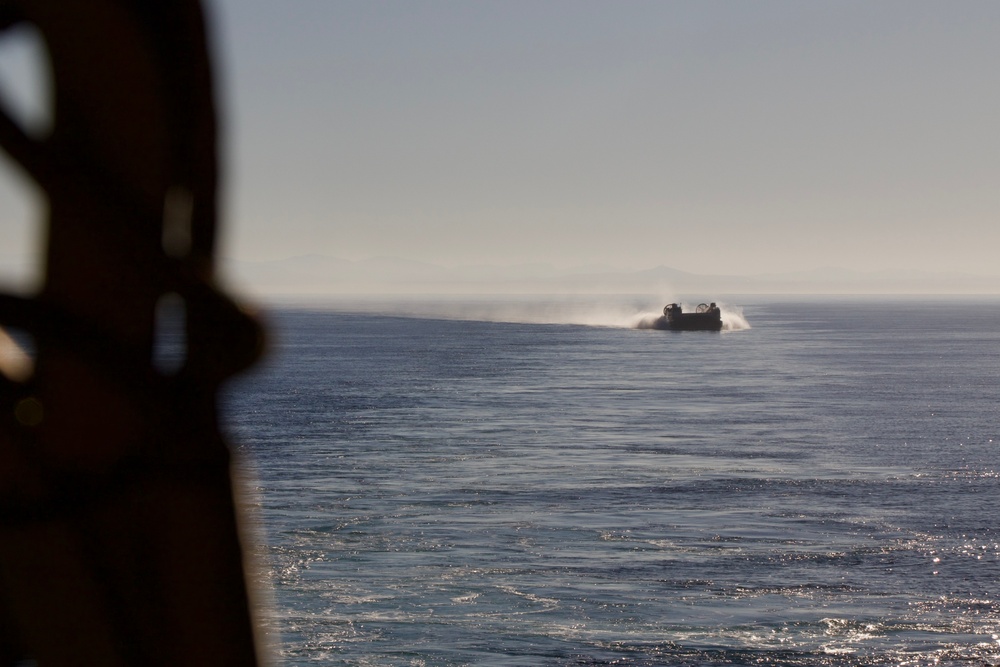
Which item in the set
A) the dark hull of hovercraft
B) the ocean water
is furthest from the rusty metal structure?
the dark hull of hovercraft

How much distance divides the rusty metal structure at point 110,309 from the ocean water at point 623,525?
12cm

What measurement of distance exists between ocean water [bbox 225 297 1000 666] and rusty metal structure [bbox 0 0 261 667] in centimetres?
12

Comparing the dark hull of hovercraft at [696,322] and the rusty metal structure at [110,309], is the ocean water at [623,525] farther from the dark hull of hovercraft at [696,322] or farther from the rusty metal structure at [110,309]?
the dark hull of hovercraft at [696,322]

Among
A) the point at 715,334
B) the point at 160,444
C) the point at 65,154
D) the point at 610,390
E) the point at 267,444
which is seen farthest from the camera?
the point at 715,334

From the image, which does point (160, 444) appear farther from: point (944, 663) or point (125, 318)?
point (944, 663)

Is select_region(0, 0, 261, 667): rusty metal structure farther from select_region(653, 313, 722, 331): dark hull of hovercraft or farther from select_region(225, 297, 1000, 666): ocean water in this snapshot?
select_region(653, 313, 722, 331): dark hull of hovercraft

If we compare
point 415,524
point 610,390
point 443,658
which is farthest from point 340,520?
point 610,390

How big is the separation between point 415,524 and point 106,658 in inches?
1379

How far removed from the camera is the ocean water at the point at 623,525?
84.9ft

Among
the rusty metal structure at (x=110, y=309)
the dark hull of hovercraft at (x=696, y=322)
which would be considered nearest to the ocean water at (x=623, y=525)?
the rusty metal structure at (x=110, y=309)

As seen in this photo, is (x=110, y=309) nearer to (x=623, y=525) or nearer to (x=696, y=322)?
(x=623, y=525)

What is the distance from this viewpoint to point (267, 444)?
52.4 meters

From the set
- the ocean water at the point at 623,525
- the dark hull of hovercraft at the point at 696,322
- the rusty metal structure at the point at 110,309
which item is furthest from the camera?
the dark hull of hovercraft at the point at 696,322

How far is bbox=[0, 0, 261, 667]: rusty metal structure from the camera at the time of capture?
3.68 ft
